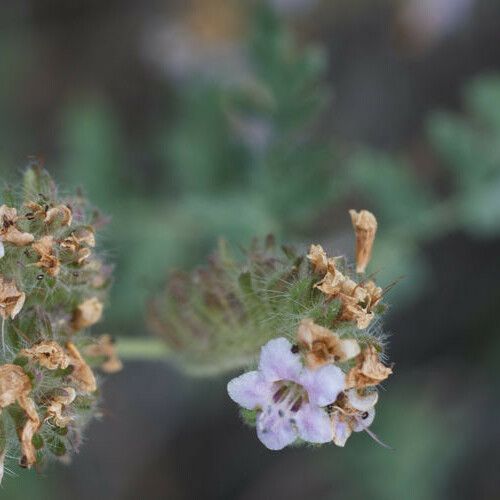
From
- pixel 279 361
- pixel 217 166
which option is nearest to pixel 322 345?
pixel 279 361

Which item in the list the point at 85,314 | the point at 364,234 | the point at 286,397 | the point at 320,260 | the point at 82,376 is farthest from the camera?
the point at 85,314

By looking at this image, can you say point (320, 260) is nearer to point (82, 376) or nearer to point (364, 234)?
point (364, 234)

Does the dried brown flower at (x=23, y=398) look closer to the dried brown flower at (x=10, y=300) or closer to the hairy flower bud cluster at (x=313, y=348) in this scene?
the dried brown flower at (x=10, y=300)

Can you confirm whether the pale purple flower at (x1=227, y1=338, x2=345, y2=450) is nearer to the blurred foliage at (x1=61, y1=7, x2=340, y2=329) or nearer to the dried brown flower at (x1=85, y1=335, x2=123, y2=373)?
the dried brown flower at (x1=85, y1=335, x2=123, y2=373)

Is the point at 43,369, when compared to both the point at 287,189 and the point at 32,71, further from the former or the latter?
the point at 32,71

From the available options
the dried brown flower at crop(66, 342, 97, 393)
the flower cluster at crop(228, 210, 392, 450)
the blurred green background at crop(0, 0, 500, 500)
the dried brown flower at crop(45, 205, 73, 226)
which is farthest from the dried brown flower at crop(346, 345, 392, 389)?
the blurred green background at crop(0, 0, 500, 500)

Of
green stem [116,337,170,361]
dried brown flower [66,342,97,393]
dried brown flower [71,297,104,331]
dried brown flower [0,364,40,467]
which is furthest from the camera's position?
green stem [116,337,170,361]
